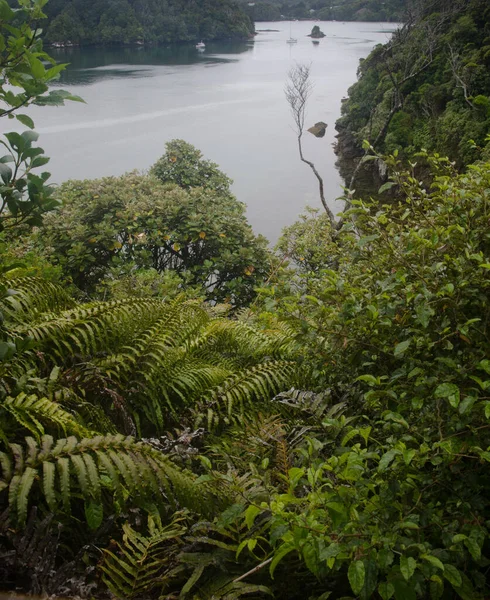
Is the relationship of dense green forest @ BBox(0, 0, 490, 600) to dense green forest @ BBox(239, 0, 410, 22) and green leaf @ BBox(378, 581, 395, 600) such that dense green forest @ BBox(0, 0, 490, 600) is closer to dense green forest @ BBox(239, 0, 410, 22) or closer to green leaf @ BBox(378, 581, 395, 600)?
green leaf @ BBox(378, 581, 395, 600)

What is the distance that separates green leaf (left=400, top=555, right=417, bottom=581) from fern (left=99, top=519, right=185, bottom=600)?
0.70 metres

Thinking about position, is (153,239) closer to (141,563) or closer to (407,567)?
(141,563)

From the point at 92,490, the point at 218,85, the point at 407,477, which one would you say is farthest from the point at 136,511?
the point at 218,85

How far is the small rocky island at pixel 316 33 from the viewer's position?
3278 centimetres

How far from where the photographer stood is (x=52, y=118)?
17.5 meters

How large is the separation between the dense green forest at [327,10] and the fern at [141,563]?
895 inches

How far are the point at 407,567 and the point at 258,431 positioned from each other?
1.11 meters

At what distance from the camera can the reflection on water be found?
24.2 m

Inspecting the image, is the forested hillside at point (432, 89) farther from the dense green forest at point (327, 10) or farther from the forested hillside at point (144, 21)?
the forested hillside at point (144, 21)

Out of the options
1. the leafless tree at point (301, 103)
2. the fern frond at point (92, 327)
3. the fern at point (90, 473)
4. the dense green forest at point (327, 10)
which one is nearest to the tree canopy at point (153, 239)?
the fern frond at point (92, 327)

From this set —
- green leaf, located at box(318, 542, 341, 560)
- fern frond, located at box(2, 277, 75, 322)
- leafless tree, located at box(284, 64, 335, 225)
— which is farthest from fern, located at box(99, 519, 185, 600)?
leafless tree, located at box(284, 64, 335, 225)

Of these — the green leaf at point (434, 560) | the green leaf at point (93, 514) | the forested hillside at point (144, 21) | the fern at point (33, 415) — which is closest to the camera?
the green leaf at point (434, 560)

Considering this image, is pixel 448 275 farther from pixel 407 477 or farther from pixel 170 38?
pixel 170 38

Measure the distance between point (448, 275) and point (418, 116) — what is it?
16.9 metres
